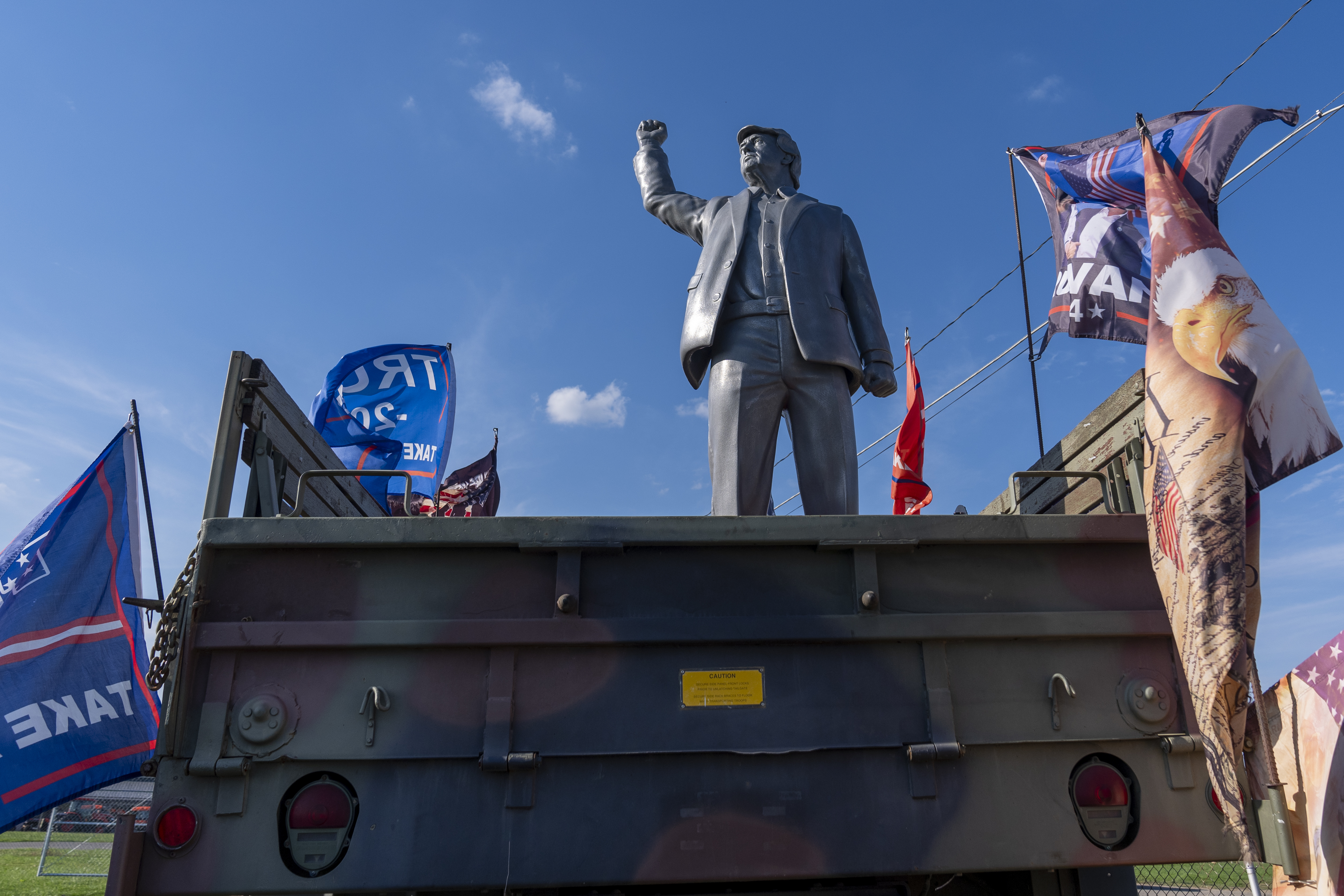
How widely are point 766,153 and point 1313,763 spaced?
136 inches

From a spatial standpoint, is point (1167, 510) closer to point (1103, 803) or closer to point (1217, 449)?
point (1217, 449)

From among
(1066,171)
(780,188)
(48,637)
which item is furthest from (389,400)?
(1066,171)

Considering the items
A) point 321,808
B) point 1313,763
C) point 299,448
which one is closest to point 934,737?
point 1313,763

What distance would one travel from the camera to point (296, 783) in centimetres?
251

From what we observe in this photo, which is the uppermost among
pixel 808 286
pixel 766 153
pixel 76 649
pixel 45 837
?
pixel 766 153

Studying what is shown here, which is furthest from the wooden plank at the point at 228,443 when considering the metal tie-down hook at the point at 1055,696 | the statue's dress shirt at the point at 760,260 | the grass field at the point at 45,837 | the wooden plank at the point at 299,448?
the grass field at the point at 45,837

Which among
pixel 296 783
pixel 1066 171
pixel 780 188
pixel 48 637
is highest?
pixel 1066 171

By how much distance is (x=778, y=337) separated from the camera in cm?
410

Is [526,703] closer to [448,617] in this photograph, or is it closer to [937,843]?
[448,617]

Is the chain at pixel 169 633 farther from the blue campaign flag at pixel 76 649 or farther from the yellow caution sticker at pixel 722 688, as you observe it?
the blue campaign flag at pixel 76 649

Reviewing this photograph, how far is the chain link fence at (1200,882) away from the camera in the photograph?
Result: 906 cm

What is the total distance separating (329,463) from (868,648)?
2.66m

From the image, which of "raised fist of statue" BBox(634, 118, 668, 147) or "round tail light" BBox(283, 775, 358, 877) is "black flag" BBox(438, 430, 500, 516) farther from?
"round tail light" BBox(283, 775, 358, 877)

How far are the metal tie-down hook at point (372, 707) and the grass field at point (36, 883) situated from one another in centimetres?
901
